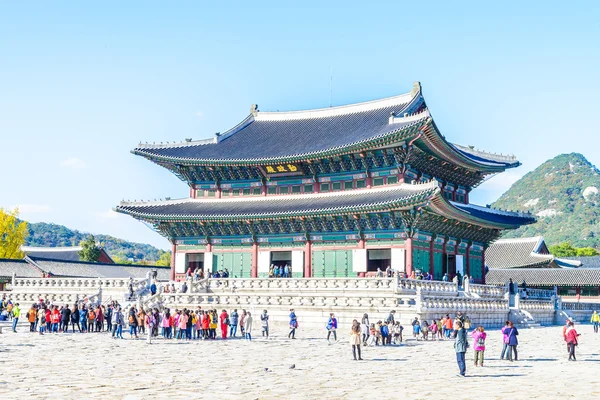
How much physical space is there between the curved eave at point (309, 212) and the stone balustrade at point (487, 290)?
243 inches

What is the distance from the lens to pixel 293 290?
136 ft

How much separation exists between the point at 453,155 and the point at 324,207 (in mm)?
10971

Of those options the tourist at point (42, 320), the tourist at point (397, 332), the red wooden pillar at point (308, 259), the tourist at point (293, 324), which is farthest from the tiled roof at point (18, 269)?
the tourist at point (397, 332)

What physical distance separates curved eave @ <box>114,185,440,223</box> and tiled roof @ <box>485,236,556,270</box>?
38.1 metres

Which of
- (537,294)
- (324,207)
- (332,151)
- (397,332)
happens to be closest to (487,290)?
(537,294)

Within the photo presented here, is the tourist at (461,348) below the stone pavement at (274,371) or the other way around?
the other way around

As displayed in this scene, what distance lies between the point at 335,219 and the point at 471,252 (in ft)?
44.5

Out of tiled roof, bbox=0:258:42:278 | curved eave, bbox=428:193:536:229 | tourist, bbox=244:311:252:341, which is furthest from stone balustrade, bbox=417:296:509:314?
tiled roof, bbox=0:258:42:278

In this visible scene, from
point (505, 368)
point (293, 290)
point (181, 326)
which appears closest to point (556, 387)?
point (505, 368)

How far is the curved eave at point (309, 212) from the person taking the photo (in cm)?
4467

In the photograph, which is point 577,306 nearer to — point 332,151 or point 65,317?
point 332,151

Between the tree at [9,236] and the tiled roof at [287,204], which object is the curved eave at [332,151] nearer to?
the tiled roof at [287,204]

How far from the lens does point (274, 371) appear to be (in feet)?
70.1

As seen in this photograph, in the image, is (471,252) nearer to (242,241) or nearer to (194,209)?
(242,241)
